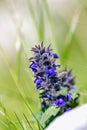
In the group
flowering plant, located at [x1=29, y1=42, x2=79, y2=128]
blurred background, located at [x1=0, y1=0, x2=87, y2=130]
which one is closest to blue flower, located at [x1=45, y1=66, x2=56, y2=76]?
flowering plant, located at [x1=29, y1=42, x2=79, y2=128]

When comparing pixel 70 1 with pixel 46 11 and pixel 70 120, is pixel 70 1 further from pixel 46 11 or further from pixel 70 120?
pixel 70 120

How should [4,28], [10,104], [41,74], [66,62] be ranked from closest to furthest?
[41,74] → [10,104] → [66,62] → [4,28]

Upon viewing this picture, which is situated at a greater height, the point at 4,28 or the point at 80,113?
the point at 80,113

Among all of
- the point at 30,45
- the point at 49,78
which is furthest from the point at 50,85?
the point at 30,45

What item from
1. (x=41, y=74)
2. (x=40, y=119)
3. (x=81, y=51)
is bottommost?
(x=81, y=51)

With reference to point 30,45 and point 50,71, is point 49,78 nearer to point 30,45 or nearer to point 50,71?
point 50,71

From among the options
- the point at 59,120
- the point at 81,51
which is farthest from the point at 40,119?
the point at 81,51
